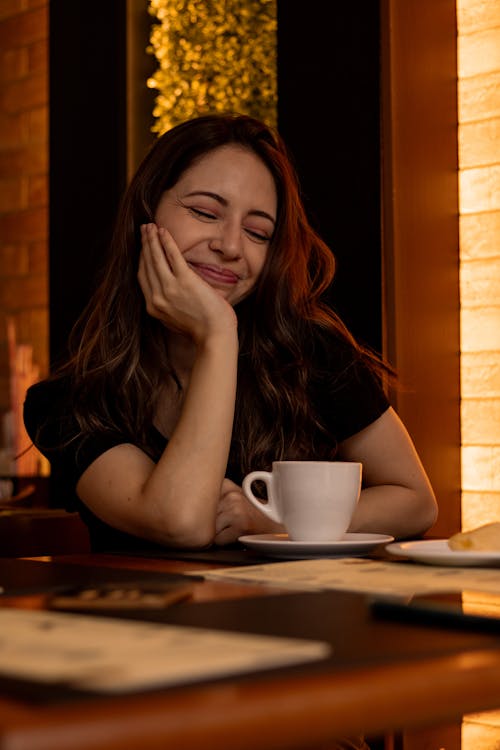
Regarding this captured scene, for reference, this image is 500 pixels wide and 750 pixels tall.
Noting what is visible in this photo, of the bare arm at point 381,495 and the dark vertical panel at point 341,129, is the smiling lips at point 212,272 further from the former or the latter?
the dark vertical panel at point 341,129

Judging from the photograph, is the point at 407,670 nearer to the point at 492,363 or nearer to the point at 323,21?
the point at 492,363

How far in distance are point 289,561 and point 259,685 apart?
0.59 meters

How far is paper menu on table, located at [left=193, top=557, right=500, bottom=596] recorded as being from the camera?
88cm

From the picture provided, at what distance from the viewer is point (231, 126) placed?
1944 millimetres

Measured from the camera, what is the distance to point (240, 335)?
1.96 meters

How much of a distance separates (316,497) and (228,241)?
64 centimetres

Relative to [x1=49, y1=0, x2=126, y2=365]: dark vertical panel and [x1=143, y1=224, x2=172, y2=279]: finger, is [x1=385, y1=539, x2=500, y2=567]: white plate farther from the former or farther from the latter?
[x1=49, y1=0, x2=126, y2=365]: dark vertical panel

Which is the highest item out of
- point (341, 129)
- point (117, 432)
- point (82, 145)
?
point (82, 145)

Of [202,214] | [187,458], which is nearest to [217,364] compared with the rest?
[187,458]

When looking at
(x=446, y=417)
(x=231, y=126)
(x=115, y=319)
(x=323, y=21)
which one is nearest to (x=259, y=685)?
(x=115, y=319)

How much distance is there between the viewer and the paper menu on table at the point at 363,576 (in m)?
0.88

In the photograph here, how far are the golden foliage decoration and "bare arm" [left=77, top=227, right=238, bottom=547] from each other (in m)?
1.32

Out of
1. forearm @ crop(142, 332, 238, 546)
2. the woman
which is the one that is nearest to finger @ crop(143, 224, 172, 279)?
the woman

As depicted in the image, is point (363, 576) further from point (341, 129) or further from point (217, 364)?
point (341, 129)
